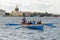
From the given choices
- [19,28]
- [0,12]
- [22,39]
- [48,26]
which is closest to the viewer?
[22,39]

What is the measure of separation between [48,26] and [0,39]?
26865mm

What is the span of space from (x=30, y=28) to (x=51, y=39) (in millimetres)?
12693

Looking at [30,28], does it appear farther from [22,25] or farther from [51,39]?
[51,39]

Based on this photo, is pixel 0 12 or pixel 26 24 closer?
pixel 26 24

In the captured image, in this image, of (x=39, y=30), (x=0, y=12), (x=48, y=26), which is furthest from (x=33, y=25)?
(x=0, y=12)

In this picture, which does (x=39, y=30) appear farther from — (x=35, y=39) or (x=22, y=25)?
(x=35, y=39)

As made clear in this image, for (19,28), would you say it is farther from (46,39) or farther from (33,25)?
(46,39)

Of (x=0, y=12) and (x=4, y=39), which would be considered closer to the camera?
(x=4, y=39)

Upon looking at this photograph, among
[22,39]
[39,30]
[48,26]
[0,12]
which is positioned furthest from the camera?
[0,12]

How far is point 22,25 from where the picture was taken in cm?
4519

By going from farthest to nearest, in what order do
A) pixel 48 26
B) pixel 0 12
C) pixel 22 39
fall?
pixel 0 12 < pixel 48 26 < pixel 22 39

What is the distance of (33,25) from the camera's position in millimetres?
43469

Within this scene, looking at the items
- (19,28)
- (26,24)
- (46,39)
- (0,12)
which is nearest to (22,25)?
(26,24)

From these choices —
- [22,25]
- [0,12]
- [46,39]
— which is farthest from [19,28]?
[0,12]
